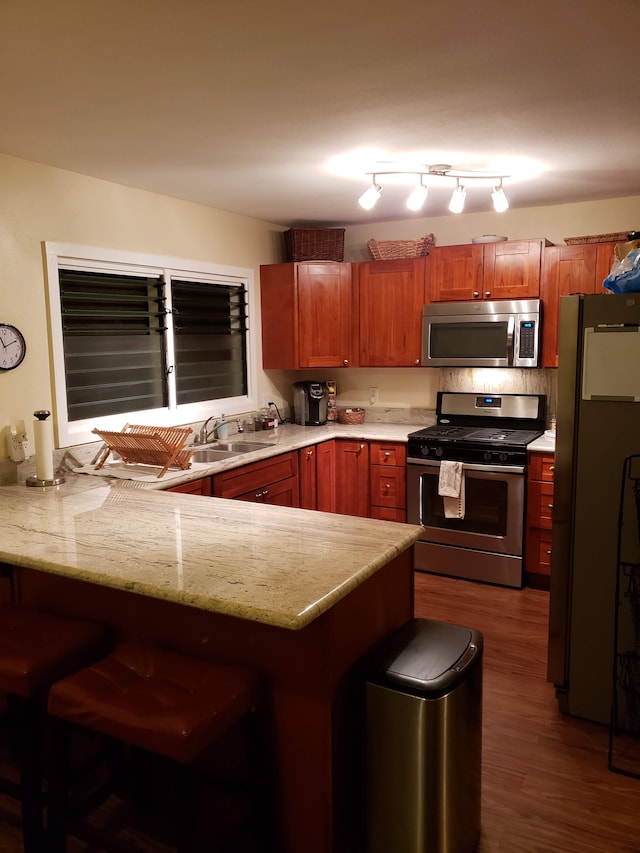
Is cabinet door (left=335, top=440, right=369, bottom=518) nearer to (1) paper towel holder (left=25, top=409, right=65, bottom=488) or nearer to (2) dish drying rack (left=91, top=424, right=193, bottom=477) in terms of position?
(2) dish drying rack (left=91, top=424, right=193, bottom=477)

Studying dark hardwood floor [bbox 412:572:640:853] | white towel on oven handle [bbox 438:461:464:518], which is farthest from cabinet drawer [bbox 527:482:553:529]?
dark hardwood floor [bbox 412:572:640:853]

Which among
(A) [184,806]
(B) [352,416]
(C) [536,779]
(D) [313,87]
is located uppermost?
(D) [313,87]

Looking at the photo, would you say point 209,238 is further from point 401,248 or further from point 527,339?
point 527,339

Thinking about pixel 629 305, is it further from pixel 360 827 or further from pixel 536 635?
pixel 360 827

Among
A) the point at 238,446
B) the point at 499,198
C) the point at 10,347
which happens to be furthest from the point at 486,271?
the point at 10,347

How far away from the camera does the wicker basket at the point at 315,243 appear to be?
4742 millimetres

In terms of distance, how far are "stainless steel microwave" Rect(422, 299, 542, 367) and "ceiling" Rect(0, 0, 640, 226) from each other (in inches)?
36.2

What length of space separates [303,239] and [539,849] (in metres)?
3.92

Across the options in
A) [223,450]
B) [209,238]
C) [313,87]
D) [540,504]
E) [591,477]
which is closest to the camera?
[313,87]

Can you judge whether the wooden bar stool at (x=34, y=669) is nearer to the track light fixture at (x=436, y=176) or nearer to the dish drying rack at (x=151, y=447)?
the dish drying rack at (x=151, y=447)

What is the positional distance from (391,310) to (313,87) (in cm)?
253

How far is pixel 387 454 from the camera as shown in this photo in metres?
4.48

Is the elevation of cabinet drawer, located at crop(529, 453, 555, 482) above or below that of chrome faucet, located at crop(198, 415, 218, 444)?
below

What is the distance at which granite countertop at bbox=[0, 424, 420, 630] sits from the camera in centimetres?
162
